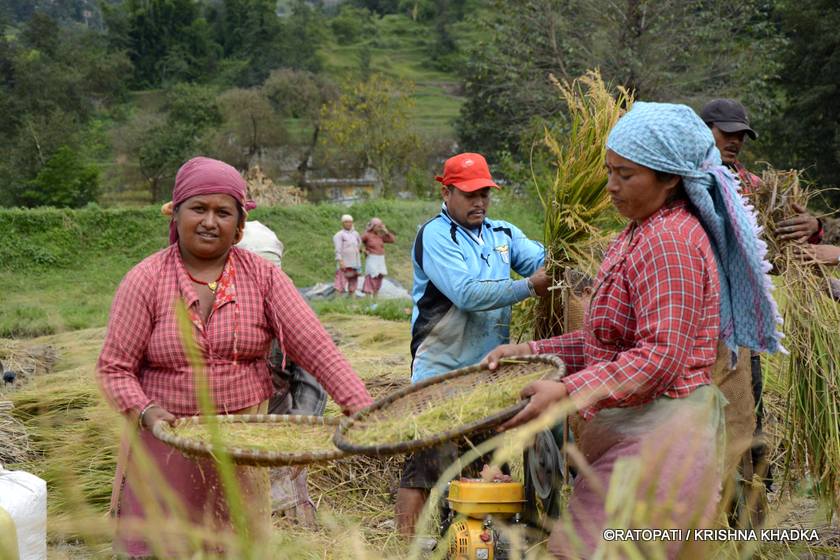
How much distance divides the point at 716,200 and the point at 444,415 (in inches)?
32.6

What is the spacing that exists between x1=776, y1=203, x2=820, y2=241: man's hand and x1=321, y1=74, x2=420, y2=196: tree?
2966 centimetres

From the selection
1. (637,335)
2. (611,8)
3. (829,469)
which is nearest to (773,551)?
(829,469)

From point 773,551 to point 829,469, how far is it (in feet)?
1.13

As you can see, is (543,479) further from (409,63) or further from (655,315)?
(409,63)

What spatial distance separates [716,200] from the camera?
2387mm

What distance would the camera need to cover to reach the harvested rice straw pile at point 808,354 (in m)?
3.48

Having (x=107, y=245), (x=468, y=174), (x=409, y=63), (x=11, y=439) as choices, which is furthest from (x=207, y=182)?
(x=409, y=63)

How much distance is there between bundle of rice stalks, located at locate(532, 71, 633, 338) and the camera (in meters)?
3.71

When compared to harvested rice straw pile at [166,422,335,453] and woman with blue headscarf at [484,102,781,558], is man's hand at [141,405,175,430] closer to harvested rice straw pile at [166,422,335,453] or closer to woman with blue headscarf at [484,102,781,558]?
harvested rice straw pile at [166,422,335,453]

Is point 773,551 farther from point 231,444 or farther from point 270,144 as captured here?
point 270,144

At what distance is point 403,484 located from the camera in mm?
3803

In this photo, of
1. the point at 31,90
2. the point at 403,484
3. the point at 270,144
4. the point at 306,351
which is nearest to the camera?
the point at 306,351

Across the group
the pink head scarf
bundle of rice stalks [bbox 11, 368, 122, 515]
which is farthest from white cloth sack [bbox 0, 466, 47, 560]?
the pink head scarf

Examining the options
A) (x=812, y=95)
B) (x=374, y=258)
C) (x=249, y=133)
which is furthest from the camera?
(x=249, y=133)
